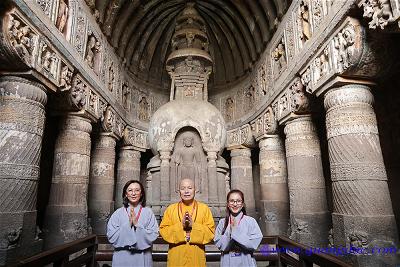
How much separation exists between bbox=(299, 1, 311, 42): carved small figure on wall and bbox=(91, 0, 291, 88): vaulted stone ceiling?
1.15m

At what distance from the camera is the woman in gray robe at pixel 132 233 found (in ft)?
10.4

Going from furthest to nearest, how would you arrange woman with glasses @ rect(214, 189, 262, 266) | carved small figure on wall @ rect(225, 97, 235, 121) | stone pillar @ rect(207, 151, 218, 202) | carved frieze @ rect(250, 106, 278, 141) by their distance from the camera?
carved small figure on wall @ rect(225, 97, 235, 121) < carved frieze @ rect(250, 106, 278, 141) < stone pillar @ rect(207, 151, 218, 202) < woman with glasses @ rect(214, 189, 262, 266)

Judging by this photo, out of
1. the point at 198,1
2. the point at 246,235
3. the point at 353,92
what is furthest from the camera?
the point at 198,1

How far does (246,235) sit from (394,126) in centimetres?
555

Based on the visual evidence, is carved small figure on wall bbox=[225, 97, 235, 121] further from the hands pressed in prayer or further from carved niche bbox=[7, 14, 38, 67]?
the hands pressed in prayer

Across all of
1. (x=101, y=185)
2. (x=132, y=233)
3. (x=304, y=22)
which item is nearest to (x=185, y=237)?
(x=132, y=233)

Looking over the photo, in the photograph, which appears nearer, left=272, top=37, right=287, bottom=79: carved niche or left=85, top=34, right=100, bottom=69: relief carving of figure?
left=85, top=34, right=100, bottom=69: relief carving of figure

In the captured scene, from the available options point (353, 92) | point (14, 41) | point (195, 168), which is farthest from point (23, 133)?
point (353, 92)

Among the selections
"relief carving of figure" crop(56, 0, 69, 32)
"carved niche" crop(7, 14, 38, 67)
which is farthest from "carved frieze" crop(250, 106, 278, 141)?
"carved niche" crop(7, 14, 38, 67)

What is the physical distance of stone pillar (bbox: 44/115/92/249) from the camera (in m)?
6.73

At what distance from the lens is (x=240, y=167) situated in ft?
40.3

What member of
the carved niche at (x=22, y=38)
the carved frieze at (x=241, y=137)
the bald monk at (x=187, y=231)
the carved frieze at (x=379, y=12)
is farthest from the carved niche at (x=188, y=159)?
the carved frieze at (x=379, y=12)

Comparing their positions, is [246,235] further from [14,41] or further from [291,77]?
[291,77]

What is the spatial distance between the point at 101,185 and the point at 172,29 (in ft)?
28.5
